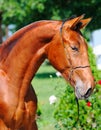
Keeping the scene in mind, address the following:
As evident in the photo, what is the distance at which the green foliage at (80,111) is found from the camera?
6.68 m

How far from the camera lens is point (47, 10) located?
71.1ft

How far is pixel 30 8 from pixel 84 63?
1696cm

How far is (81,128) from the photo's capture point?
682cm

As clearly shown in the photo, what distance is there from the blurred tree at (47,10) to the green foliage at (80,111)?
14005 mm

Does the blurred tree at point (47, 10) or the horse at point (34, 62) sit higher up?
the horse at point (34, 62)

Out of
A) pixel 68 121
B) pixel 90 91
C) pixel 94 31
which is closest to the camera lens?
pixel 90 91

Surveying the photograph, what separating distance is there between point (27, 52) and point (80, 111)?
2437 millimetres

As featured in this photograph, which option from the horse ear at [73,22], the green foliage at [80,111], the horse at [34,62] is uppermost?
the horse ear at [73,22]

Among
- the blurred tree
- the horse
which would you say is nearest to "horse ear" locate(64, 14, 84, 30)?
the horse

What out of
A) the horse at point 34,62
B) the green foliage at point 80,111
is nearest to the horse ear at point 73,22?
the horse at point 34,62

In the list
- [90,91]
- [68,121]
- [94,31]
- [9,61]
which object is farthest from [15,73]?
[94,31]

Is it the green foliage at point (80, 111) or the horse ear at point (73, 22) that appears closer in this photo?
the horse ear at point (73, 22)

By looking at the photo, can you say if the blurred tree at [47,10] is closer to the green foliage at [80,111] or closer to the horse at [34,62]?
the green foliage at [80,111]

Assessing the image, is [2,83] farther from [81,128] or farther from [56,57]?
[81,128]
